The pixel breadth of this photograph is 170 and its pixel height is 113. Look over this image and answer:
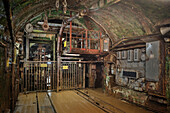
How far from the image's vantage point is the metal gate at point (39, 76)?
9.71 meters

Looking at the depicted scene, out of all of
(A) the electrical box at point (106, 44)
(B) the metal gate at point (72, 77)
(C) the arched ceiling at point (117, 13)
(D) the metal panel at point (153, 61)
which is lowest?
(B) the metal gate at point (72, 77)

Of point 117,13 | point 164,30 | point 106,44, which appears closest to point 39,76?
point 106,44

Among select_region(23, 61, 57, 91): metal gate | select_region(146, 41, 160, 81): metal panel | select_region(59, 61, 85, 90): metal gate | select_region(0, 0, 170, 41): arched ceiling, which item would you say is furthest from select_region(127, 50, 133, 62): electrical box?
select_region(23, 61, 57, 91): metal gate

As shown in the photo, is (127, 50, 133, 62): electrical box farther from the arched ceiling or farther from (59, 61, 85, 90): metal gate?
(59, 61, 85, 90): metal gate

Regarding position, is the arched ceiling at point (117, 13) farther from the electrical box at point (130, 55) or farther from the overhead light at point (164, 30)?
the electrical box at point (130, 55)

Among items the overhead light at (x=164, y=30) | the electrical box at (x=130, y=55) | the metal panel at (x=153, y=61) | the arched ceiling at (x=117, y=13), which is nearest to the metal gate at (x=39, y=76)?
the arched ceiling at (x=117, y=13)

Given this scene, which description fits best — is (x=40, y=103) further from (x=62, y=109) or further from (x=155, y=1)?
(x=155, y=1)

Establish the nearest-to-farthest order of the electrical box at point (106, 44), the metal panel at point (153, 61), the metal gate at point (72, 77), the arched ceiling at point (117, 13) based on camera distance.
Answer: the arched ceiling at point (117, 13) → the metal panel at point (153, 61) → the electrical box at point (106, 44) → the metal gate at point (72, 77)

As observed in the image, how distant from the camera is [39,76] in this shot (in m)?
10.2

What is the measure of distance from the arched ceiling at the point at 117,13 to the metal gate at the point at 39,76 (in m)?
3.57

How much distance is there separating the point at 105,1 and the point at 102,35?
10.7ft

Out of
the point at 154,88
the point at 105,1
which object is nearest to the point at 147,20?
the point at 105,1

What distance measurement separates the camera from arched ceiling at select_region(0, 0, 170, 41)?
5375 millimetres

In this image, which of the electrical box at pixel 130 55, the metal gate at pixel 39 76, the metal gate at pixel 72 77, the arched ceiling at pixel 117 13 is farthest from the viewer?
the metal gate at pixel 72 77
